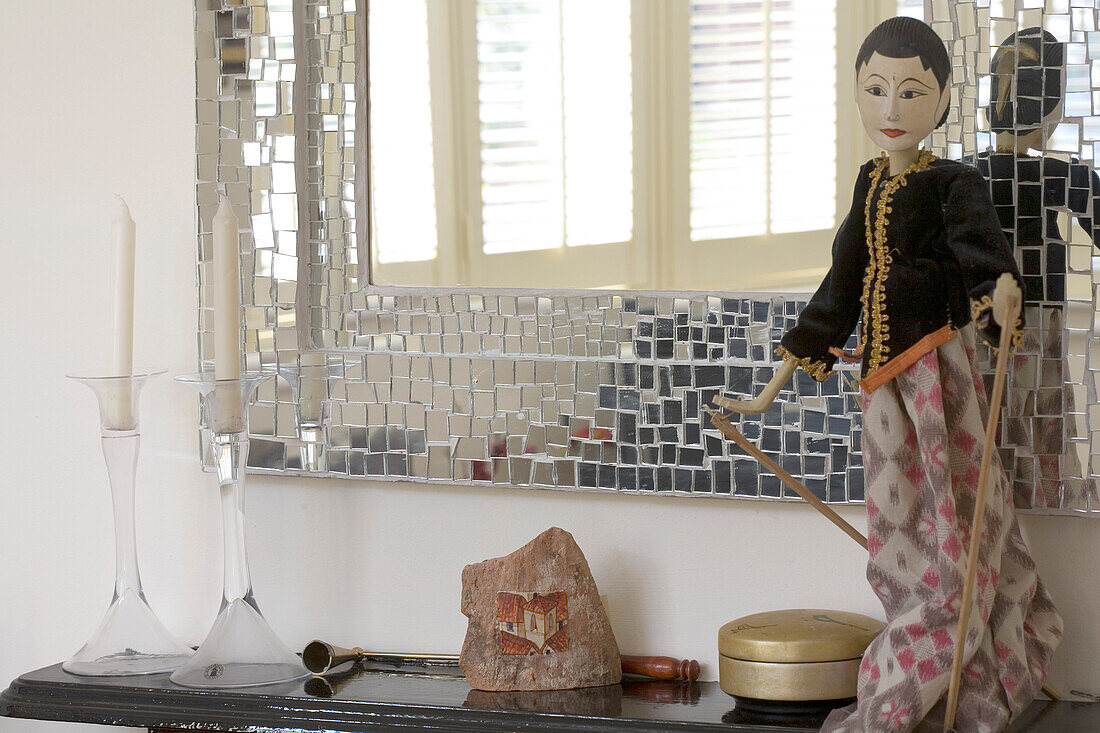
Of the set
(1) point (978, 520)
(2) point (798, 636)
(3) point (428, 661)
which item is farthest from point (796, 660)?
(3) point (428, 661)

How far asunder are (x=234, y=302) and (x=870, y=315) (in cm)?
34

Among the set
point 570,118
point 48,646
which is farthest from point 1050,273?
point 48,646

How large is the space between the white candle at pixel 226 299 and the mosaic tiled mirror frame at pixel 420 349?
59 mm

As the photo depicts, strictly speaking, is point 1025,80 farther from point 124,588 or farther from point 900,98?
point 124,588

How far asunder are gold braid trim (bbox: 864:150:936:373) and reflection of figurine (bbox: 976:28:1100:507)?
7cm

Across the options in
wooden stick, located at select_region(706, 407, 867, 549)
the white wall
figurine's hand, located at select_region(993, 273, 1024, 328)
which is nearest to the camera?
figurine's hand, located at select_region(993, 273, 1024, 328)

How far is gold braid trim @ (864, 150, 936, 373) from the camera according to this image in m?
0.58

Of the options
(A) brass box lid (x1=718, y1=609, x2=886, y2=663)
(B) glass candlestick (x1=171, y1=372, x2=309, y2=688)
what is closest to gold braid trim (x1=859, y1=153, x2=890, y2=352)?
(A) brass box lid (x1=718, y1=609, x2=886, y2=663)

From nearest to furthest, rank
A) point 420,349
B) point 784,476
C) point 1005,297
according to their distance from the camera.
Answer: point 1005,297 → point 784,476 → point 420,349

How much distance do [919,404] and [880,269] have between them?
0.07m

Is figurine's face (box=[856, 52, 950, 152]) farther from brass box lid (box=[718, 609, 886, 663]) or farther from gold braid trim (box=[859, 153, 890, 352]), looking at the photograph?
brass box lid (box=[718, 609, 886, 663])

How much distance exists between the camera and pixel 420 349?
0.73m

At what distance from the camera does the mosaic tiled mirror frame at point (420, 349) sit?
680mm

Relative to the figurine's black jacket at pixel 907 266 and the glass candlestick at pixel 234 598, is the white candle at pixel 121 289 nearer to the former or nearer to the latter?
the glass candlestick at pixel 234 598
